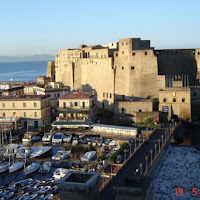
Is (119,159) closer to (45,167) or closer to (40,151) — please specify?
(45,167)

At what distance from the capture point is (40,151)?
30031mm

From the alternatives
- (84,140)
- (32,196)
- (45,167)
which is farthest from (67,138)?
(32,196)

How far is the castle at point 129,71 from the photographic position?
135 ft

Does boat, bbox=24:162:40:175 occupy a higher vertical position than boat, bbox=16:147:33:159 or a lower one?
lower

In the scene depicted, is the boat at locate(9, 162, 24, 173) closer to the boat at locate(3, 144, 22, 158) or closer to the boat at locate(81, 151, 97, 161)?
the boat at locate(3, 144, 22, 158)

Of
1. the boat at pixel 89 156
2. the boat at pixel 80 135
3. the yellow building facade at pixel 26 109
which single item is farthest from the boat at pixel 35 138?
the boat at pixel 89 156

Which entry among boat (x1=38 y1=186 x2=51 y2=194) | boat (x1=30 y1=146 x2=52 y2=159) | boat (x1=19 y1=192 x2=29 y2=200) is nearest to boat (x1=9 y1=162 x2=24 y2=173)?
boat (x1=30 y1=146 x2=52 y2=159)

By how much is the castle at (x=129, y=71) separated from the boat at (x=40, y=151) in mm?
11362

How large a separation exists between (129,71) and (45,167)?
63.8 ft

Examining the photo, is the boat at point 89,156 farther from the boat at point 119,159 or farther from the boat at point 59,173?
the boat at point 59,173

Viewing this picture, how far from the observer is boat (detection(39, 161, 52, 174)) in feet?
84.3

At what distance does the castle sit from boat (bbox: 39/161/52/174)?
14.7 metres

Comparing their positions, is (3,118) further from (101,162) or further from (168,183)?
(168,183)

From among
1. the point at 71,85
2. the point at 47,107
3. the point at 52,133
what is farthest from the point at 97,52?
the point at 52,133
